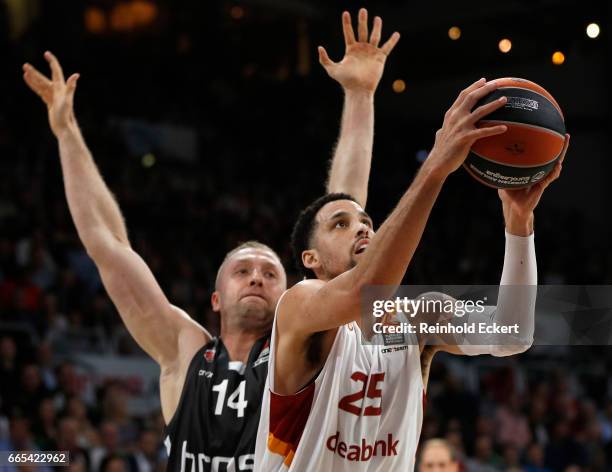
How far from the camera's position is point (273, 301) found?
444cm

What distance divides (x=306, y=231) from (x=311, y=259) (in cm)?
18

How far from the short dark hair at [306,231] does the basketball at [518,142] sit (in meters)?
1.01

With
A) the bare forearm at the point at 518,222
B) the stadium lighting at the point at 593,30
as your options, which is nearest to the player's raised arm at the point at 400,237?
the bare forearm at the point at 518,222

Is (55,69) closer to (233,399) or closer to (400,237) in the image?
(233,399)

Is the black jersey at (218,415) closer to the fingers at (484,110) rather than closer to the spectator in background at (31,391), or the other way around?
the fingers at (484,110)

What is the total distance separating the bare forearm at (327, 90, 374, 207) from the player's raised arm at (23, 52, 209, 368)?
107 cm

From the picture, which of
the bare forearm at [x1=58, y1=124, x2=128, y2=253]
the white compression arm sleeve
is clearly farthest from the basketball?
the bare forearm at [x1=58, y1=124, x2=128, y2=253]

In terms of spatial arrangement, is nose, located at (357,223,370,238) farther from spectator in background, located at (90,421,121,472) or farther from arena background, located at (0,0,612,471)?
spectator in background, located at (90,421,121,472)

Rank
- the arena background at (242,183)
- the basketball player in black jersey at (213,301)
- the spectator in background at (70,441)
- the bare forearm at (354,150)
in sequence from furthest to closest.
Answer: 1. the arena background at (242,183)
2. the spectator in background at (70,441)
3. the bare forearm at (354,150)
4. the basketball player in black jersey at (213,301)

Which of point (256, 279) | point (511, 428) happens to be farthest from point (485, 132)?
point (511, 428)

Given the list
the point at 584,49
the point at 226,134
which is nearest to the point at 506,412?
the point at 584,49

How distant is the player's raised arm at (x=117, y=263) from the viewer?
4.56 metres

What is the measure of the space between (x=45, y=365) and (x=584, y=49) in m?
5.80

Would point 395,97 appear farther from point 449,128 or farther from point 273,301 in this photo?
point 449,128
